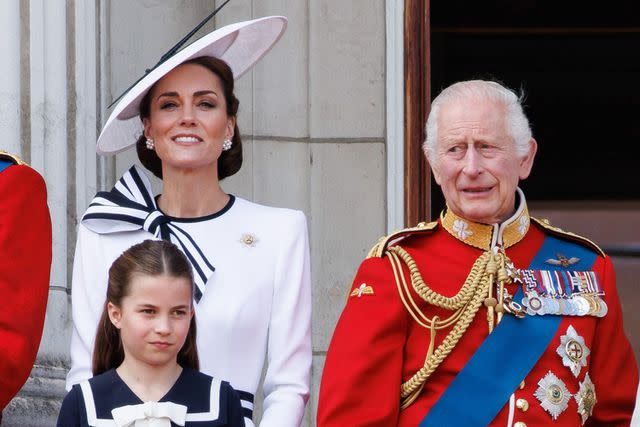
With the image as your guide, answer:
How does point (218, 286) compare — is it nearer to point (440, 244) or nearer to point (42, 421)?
point (440, 244)

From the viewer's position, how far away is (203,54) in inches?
184

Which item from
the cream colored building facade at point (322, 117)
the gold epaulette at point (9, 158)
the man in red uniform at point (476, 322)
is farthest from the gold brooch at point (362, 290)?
the cream colored building facade at point (322, 117)

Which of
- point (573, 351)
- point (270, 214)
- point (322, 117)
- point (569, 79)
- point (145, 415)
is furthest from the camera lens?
point (569, 79)

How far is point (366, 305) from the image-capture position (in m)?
4.28

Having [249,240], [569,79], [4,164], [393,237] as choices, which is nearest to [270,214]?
[249,240]

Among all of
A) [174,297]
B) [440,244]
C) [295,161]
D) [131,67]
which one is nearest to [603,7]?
[295,161]

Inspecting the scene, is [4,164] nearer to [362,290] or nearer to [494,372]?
[362,290]

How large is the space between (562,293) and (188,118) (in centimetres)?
98

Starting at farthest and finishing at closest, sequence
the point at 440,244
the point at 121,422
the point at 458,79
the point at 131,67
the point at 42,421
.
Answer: the point at 458,79
the point at 131,67
the point at 42,421
the point at 440,244
the point at 121,422

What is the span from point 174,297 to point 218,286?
390 mm

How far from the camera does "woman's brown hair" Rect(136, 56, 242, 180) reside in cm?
465

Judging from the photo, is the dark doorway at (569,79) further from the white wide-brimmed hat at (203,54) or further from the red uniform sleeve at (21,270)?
the red uniform sleeve at (21,270)

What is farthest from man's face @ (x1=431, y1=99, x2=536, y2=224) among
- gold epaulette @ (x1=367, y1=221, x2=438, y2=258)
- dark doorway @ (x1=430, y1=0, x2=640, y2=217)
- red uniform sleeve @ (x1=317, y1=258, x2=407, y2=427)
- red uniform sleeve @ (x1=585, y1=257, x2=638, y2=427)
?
dark doorway @ (x1=430, y1=0, x2=640, y2=217)

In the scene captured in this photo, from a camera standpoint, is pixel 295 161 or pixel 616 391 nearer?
pixel 616 391
